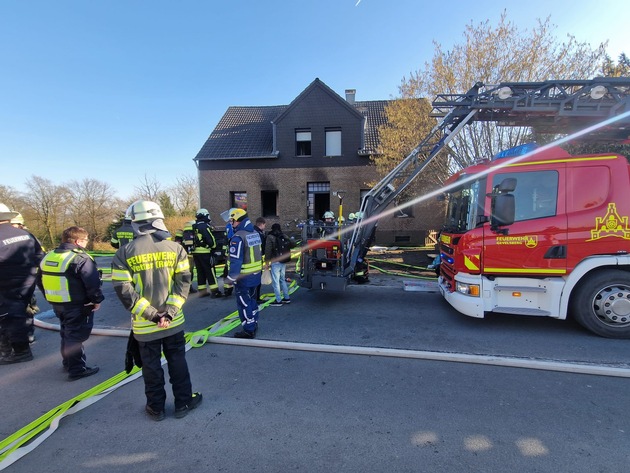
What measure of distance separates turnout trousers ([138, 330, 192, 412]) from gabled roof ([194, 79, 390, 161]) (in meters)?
15.1

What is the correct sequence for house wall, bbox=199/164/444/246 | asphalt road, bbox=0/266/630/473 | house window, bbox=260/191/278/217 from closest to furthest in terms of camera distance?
asphalt road, bbox=0/266/630/473
house wall, bbox=199/164/444/246
house window, bbox=260/191/278/217

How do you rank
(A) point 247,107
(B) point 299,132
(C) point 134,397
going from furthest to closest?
(A) point 247,107, (B) point 299,132, (C) point 134,397

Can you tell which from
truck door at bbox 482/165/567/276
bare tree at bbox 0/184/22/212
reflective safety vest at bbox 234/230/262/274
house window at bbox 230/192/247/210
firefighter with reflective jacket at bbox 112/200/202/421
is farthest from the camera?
bare tree at bbox 0/184/22/212

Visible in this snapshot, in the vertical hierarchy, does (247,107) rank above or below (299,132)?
above

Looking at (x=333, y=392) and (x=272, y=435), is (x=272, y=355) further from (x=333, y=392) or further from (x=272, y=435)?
(x=272, y=435)

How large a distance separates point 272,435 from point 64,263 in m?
2.76

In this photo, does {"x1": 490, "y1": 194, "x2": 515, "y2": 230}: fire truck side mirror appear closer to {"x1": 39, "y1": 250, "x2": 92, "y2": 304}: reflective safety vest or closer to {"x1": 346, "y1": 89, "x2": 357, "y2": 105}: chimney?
{"x1": 39, "y1": 250, "x2": 92, "y2": 304}: reflective safety vest

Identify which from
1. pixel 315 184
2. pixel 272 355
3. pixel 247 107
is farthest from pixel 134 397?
pixel 247 107

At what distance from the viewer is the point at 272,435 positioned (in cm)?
245

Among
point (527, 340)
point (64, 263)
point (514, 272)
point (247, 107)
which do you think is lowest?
point (527, 340)

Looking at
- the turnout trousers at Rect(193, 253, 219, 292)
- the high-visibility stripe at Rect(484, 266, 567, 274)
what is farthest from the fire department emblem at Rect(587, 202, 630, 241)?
the turnout trousers at Rect(193, 253, 219, 292)

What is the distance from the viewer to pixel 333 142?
1745cm

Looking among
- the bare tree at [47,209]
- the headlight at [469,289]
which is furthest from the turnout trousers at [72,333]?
the bare tree at [47,209]

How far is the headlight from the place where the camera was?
178 inches
